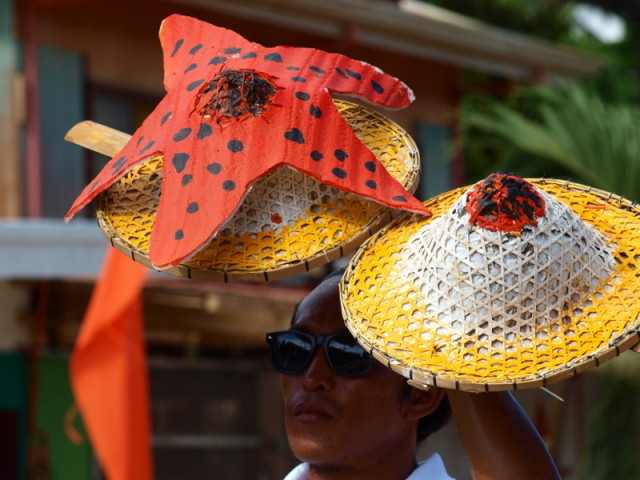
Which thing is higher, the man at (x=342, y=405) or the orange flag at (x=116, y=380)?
the man at (x=342, y=405)

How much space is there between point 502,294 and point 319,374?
0.53 m

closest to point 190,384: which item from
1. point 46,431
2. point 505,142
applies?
point 46,431

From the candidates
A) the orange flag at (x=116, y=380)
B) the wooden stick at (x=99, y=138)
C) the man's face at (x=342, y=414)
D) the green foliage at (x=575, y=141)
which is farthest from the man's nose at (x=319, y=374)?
the green foliage at (x=575, y=141)

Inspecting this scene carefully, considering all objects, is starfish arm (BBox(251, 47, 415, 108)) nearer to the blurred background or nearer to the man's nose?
the man's nose

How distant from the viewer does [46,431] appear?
9.87m

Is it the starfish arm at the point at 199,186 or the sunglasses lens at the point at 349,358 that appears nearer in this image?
the starfish arm at the point at 199,186

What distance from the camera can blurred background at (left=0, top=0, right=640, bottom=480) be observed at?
8.74 m

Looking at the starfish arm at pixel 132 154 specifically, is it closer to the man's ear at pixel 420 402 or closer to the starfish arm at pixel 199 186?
the starfish arm at pixel 199 186

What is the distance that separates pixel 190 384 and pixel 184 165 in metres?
8.55

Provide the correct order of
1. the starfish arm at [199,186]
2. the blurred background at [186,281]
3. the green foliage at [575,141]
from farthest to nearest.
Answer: the blurred background at [186,281] → the green foliage at [575,141] → the starfish arm at [199,186]

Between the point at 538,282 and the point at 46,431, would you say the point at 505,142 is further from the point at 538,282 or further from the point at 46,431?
the point at 538,282

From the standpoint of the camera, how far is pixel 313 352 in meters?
2.61

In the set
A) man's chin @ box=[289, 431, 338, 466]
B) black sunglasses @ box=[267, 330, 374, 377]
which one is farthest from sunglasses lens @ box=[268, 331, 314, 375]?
man's chin @ box=[289, 431, 338, 466]

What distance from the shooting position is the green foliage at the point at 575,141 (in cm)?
855
